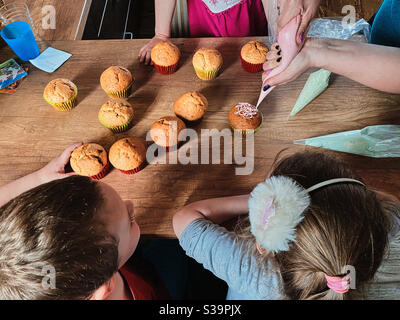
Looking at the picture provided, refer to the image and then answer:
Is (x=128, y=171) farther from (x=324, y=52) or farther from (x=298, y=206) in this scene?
(x=324, y=52)

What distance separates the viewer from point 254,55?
134cm

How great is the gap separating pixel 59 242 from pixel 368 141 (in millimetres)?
1179

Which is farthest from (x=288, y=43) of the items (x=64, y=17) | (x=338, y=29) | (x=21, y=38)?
(x=64, y=17)

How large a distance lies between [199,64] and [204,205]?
67cm

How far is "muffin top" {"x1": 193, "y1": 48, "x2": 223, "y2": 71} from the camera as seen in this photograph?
4.33ft

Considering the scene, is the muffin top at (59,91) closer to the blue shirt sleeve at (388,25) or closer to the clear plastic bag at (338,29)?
the clear plastic bag at (338,29)

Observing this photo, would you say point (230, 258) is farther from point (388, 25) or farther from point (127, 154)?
point (388, 25)

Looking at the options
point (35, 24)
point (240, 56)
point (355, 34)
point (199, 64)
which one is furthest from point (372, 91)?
point (35, 24)

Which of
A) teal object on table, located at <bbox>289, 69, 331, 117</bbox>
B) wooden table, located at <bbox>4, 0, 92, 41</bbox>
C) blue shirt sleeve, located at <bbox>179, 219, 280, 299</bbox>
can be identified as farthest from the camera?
wooden table, located at <bbox>4, 0, 92, 41</bbox>

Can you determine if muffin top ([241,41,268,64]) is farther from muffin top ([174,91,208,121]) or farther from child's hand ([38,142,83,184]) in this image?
child's hand ([38,142,83,184])

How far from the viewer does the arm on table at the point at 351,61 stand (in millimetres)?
1122

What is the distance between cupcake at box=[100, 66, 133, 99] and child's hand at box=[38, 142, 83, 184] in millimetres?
317

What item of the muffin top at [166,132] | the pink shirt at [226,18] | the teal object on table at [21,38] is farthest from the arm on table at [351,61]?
the teal object on table at [21,38]

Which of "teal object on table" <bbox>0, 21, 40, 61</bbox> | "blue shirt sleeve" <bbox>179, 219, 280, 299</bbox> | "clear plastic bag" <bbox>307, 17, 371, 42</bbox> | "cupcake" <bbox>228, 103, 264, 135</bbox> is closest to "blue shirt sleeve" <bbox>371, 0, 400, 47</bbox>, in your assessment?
"clear plastic bag" <bbox>307, 17, 371, 42</bbox>
